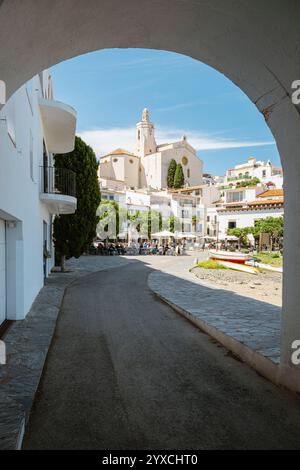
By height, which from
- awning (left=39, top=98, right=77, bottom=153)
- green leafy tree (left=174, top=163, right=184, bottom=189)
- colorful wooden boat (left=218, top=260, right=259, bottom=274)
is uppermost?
green leafy tree (left=174, top=163, right=184, bottom=189)

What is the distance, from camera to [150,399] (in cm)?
462

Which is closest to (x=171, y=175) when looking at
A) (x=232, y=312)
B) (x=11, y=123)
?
(x=232, y=312)

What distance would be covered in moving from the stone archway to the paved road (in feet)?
2.74

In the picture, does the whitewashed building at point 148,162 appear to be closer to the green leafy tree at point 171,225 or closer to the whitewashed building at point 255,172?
the whitewashed building at point 255,172

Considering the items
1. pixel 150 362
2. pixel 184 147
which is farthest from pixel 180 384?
pixel 184 147

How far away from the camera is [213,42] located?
4691 mm

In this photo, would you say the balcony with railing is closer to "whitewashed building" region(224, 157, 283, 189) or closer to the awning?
the awning

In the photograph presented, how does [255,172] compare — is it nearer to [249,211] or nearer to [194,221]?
[194,221]

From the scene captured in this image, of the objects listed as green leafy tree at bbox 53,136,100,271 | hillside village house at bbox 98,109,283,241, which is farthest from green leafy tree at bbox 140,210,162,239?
green leafy tree at bbox 53,136,100,271

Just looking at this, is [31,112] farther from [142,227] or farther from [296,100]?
[142,227]

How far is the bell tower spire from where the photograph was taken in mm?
108062

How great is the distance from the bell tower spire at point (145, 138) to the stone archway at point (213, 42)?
10425 cm

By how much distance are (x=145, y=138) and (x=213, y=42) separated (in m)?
107
